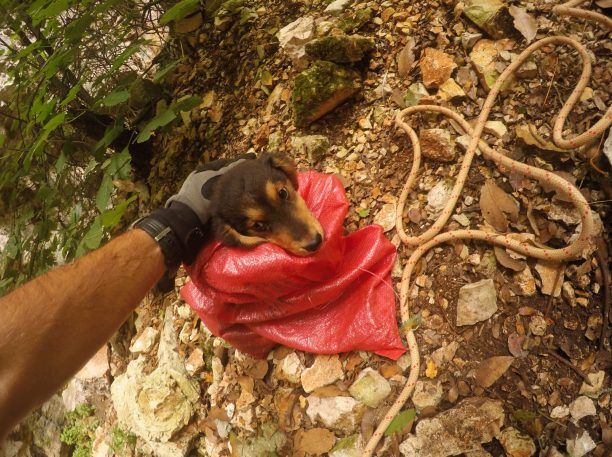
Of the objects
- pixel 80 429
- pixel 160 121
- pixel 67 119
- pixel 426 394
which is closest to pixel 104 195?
pixel 160 121

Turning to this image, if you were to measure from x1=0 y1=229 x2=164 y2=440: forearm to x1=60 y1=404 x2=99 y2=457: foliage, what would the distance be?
217cm

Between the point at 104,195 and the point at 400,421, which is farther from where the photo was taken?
the point at 104,195

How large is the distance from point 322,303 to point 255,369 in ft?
1.96

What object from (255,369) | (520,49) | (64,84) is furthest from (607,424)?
(64,84)

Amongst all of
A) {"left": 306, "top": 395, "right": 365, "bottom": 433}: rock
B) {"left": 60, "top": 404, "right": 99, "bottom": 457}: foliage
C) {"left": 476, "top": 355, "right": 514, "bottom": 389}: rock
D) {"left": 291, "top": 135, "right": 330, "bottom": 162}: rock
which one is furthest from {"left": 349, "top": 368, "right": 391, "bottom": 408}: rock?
{"left": 60, "top": 404, "right": 99, "bottom": 457}: foliage

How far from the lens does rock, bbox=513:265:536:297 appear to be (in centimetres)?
176

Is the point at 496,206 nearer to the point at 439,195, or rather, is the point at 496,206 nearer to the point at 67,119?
the point at 439,195

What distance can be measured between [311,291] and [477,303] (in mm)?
772

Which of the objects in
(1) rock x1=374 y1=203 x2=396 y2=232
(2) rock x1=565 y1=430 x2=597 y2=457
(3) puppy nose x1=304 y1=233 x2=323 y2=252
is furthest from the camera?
(1) rock x1=374 y1=203 x2=396 y2=232

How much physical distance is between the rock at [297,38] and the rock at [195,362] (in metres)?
2.05

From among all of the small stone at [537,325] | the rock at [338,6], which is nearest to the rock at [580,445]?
the small stone at [537,325]

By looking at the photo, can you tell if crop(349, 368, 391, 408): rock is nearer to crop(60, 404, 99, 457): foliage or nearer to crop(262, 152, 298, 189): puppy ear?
crop(262, 152, 298, 189): puppy ear

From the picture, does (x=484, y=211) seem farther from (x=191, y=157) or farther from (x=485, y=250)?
(x=191, y=157)

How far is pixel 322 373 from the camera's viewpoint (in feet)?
6.55
